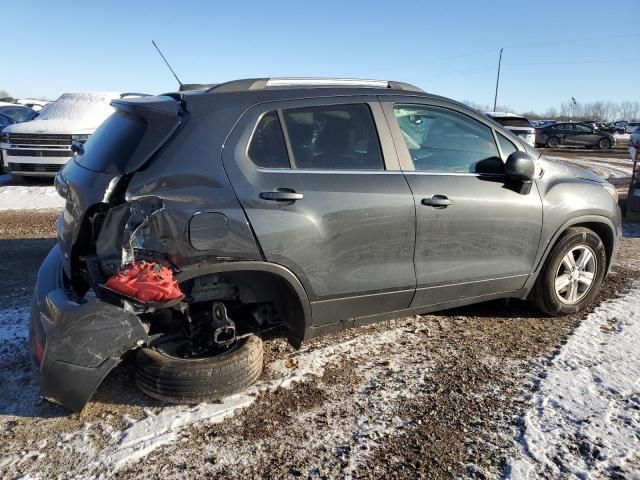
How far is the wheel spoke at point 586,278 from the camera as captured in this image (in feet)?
14.7

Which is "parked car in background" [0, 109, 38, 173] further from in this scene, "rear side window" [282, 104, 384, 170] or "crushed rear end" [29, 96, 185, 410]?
"rear side window" [282, 104, 384, 170]

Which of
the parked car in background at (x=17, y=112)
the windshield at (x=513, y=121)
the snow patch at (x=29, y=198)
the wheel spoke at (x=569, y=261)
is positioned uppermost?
the parked car in background at (x=17, y=112)

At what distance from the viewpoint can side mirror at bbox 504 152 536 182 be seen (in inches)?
149

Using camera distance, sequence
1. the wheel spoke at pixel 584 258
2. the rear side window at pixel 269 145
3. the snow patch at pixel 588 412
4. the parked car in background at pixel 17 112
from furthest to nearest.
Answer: the parked car in background at pixel 17 112 < the wheel spoke at pixel 584 258 < the rear side window at pixel 269 145 < the snow patch at pixel 588 412

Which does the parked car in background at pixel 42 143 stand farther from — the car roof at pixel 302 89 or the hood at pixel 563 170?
the hood at pixel 563 170

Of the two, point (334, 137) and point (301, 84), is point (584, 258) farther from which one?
point (301, 84)

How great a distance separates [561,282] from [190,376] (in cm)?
312

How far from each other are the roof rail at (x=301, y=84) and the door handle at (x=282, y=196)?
0.70 m

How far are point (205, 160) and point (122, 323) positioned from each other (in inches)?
39.9

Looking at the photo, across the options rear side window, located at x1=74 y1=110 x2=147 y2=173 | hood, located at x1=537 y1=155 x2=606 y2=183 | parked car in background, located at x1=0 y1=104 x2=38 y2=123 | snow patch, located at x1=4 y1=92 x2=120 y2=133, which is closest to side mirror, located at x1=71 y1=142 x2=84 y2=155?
rear side window, located at x1=74 y1=110 x2=147 y2=173

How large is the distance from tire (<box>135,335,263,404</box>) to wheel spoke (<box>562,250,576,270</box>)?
9.08 feet

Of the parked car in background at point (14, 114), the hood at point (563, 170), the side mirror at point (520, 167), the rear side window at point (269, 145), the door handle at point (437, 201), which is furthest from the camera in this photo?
the parked car in background at point (14, 114)

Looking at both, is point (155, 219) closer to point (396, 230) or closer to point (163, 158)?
point (163, 158)

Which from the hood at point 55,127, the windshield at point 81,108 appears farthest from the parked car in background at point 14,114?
the hood at point 55,127
